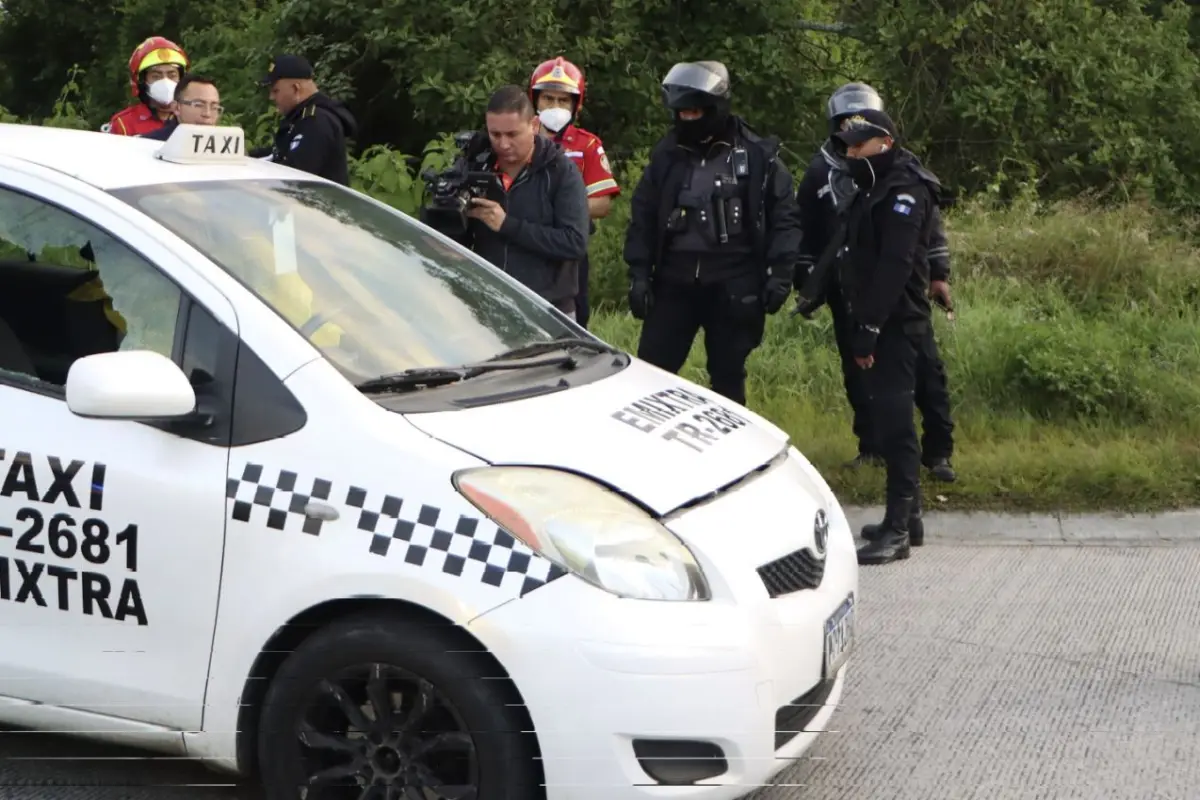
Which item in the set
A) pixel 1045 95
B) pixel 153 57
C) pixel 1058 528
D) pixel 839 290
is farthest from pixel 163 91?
pixel 1045 95

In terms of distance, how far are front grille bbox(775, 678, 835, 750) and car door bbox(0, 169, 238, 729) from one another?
49.0 inches

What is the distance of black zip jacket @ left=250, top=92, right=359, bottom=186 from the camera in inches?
280

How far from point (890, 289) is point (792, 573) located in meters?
2.71

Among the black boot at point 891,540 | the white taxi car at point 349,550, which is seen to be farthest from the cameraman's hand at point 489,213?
the white taxi car at point 349,550

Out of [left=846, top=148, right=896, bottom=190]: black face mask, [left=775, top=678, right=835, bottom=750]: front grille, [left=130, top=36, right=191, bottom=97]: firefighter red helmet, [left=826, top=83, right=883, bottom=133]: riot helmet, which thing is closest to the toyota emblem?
[left=775, top=678, right=835, bottom=750]: front grille

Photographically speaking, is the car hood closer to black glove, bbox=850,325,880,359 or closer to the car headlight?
the car headlight

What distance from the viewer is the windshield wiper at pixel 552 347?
13.4 ft

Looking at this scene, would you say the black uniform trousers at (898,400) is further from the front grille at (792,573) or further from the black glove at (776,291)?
the front grille at (792,573)

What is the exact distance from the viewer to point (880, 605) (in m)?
5.65

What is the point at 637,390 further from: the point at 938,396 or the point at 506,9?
the point at 506,9

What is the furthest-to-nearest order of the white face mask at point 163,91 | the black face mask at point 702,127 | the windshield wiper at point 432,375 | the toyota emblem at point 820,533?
the white face mask at point 163,91, the black face mask at point 702,127, the toyota emblem at point 820,533, the windshield wiper at point 432,375

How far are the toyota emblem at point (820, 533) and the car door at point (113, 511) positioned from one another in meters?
1.39

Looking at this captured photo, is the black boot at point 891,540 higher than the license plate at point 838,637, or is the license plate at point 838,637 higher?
the license plate at point 838,637

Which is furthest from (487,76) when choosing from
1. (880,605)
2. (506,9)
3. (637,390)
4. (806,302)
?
(637,390)
